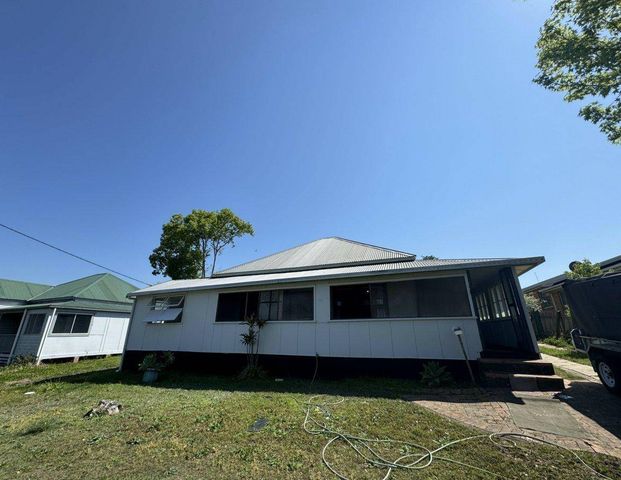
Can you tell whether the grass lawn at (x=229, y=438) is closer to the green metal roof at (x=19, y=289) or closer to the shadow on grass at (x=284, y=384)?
the shadow on grass at (x=284, y=384)

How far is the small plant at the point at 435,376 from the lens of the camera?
603 cm

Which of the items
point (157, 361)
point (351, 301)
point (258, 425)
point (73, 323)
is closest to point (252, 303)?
point (351, 301)

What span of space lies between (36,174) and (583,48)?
Result: 921 inches

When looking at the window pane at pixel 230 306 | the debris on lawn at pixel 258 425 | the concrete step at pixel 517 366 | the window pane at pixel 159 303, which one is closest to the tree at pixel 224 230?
the window pane at pixel 159 303

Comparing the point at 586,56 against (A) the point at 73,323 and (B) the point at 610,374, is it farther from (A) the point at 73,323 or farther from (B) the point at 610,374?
(A) the point at 73,323

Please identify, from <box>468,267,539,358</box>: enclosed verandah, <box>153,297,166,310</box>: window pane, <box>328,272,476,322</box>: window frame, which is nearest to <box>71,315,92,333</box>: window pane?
<box>153,297,166,310</box>: window pane

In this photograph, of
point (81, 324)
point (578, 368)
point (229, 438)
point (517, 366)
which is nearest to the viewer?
point (229, 438)

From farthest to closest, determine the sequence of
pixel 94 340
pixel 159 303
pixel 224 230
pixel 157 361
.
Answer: pixel 224 230
pixel 94 340
pixel 159 303
pixel 157 361

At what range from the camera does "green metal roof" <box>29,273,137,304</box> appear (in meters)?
16.2

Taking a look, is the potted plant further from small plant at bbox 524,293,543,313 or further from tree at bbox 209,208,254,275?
small plant at bbox 524,293,543,313

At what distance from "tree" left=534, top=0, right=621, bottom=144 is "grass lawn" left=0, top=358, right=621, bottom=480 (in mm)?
11510

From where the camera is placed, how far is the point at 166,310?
989 cm

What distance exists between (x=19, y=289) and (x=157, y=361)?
67.6ft

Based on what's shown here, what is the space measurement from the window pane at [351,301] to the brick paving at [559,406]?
9.93ft
